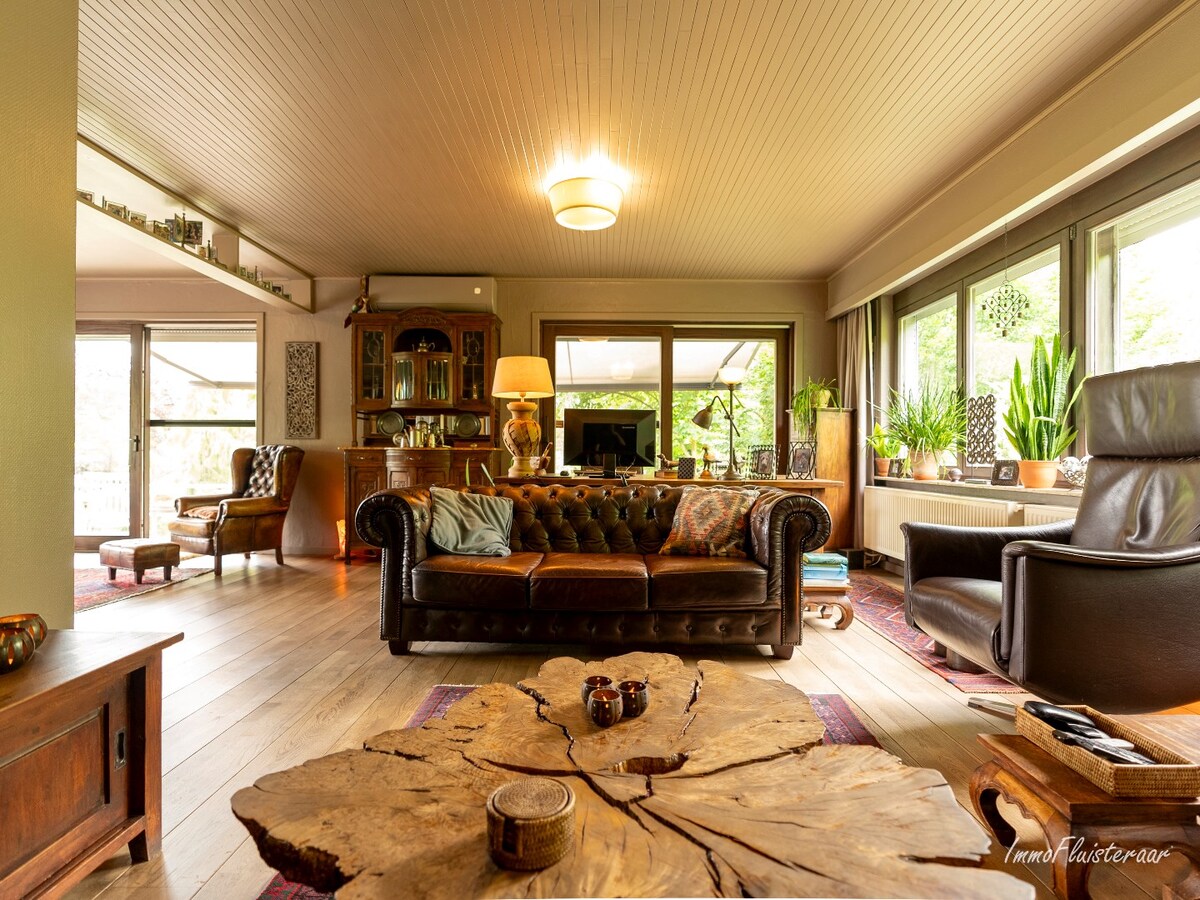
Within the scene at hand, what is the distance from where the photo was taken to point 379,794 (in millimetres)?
966

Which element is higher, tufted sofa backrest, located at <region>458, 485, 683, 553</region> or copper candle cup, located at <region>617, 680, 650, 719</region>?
tufted sofa backrest, located at <region>458, 485, 683, 553</region>

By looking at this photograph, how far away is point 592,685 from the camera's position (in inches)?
52.6

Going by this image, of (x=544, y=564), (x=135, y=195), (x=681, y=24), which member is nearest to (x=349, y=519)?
(x=135, y=195)

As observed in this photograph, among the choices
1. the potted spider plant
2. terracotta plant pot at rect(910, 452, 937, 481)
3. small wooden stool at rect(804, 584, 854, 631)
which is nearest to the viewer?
small wooden stool at rect(804, 584, 854, 631)

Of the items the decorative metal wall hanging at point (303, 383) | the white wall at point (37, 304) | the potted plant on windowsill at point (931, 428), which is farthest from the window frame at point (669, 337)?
the white wall at point (37, 304)

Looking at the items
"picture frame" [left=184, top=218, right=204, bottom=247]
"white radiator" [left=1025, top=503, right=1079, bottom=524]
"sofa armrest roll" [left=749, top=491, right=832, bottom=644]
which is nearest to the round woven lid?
"sofa armrest roll" [left=749, top=491, right=832, bottom=644]

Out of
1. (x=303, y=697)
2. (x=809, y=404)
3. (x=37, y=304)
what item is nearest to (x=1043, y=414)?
(x=809, y=404)

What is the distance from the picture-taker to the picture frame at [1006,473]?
12.4 ft

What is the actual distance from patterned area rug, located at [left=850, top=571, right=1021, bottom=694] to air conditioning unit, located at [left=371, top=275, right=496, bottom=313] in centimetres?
405

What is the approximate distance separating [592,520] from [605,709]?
2.39m

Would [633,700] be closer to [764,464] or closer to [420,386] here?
[764,464]

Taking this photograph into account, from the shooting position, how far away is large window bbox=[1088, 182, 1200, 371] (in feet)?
9.72

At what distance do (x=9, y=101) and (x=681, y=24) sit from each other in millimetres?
2238

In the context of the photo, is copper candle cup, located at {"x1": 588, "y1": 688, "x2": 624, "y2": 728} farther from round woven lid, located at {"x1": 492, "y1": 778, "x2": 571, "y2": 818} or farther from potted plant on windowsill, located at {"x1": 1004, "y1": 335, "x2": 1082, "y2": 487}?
potted plant on windowsill, located at {"x1": 1004, "y1": 335, "x2": 1082, "y2": 487}
